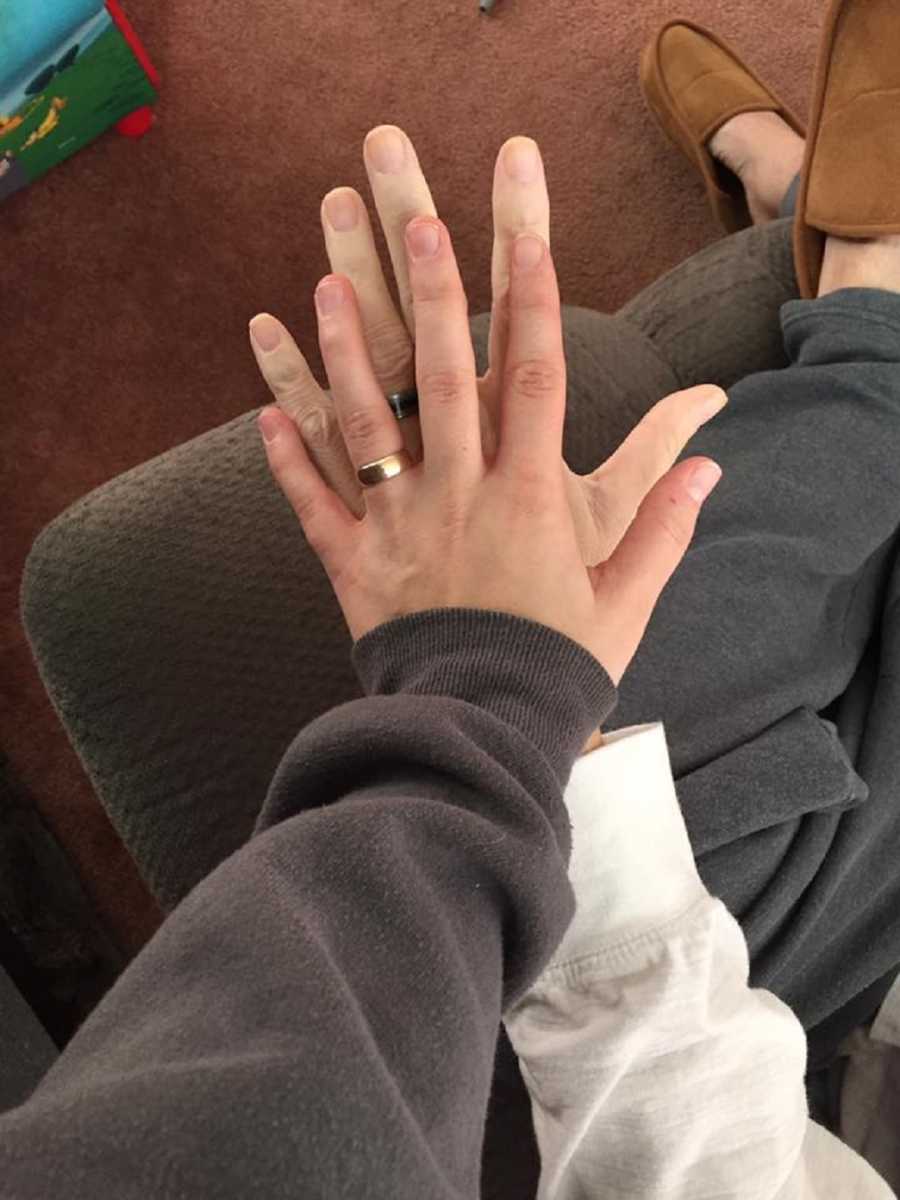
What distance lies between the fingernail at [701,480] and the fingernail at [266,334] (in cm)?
27

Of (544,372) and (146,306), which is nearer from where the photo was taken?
(544,372)

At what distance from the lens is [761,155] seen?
1.27 m

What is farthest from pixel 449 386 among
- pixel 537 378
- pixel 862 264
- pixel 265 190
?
pixel 265 190

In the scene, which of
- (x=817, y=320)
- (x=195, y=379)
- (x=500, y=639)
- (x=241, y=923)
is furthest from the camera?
(x=195, y=379)

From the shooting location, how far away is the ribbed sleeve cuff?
1.57 ft

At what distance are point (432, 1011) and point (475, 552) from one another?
0.86ft

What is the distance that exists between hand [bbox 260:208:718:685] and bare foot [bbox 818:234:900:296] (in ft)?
1.67

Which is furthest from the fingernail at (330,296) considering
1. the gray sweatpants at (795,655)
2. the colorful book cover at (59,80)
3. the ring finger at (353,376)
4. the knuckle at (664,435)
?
the colorful book cover at (59,80)

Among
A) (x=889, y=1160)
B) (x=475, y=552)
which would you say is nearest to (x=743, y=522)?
(x=475, y=552)

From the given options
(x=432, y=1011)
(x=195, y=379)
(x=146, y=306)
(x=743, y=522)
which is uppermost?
(x=146, y=306)

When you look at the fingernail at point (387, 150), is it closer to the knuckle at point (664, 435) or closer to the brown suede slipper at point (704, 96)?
the knuckle at point (664, 435)

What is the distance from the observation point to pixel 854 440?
33.0 inches

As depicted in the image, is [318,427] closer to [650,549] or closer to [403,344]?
[403,344]

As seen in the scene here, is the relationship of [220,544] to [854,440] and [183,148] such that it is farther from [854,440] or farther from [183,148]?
A: [183,148]
